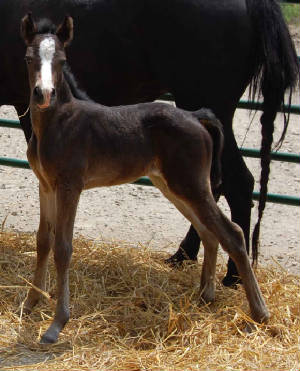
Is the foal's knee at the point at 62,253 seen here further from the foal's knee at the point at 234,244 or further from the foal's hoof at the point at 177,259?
the foal's hoof at the point at 177,259

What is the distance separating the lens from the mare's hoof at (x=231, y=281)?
4402mm

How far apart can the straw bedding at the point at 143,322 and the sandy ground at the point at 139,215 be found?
0.59 m

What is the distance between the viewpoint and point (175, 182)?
3.75 metres

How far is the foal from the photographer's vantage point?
11.6ft

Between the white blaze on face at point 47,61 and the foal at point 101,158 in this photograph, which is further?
the foal at point 101,158

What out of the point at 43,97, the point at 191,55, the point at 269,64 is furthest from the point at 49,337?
the point at 269,64

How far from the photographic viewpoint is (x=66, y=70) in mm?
3744

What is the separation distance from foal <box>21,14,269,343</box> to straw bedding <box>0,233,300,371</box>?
0.13m

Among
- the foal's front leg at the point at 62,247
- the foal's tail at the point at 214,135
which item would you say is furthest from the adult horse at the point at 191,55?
the foal's front leg at the point at 62,247

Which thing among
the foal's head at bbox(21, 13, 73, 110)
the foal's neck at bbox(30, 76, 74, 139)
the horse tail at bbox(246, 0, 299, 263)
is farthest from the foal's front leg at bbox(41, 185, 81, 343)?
the horse tail at bbox(246, 0, 299, 263)

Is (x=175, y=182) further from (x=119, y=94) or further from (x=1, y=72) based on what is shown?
(x=1, y=72)

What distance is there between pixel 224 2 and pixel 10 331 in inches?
85.5

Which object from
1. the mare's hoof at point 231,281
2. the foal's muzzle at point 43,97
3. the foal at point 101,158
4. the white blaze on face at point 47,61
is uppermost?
the white blaze on face at point 47,61

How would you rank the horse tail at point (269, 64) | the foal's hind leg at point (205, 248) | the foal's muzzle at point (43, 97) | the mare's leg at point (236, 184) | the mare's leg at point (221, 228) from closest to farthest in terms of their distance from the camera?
the foal's muzzle at point (43, 97)
the mare's leg at point (221, 228)
the foal's hind leg at point (205, 248)
the horse tail at point (269, 64)
the mare's leg at point (236, 184)
